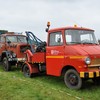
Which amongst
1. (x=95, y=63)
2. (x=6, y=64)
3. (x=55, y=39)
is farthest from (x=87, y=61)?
(x=6, y=64)

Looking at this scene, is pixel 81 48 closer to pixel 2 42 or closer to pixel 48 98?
pixel 48 98

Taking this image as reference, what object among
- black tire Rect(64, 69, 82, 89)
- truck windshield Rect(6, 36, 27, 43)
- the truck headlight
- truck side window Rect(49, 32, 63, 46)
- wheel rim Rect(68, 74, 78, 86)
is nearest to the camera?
the truck headlight

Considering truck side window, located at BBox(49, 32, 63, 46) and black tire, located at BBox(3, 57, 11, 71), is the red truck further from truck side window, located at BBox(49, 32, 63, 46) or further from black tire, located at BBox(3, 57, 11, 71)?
black tire, located at BBox(3, 57, 11, 71)

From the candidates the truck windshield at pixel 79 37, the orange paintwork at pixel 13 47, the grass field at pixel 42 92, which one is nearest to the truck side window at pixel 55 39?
the truck windshield at pixel 79 37

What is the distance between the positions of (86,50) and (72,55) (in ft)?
1.79

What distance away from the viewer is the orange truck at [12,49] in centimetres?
1571

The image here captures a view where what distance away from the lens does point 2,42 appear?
17.1 m

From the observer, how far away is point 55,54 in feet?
36.7

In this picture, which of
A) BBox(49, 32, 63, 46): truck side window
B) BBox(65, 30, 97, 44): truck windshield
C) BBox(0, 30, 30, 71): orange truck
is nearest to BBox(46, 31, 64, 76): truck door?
BBox(49, 32, 63, 46): truck side window

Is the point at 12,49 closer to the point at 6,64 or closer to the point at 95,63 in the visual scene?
the point at 6,64

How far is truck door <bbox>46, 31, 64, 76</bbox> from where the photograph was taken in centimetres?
1091

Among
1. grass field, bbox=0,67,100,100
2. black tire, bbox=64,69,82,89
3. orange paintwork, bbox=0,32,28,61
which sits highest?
orange paintwork, bbox=0,32,28,61

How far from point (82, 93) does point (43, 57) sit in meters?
2.93

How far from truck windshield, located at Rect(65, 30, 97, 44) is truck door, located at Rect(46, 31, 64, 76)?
33cm
